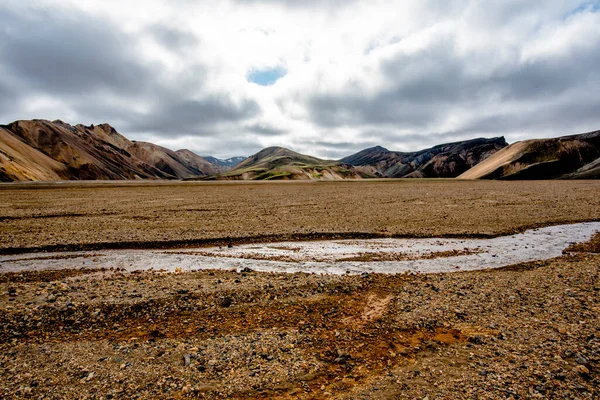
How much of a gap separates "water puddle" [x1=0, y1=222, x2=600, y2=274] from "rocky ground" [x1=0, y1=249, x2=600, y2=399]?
8.04 feet

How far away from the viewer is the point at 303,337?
8141mm

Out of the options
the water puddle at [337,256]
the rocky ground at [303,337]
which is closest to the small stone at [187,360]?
the rocky ground at [303,337]

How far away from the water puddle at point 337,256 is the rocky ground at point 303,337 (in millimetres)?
2451

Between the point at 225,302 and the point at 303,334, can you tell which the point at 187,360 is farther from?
the point at 225,302

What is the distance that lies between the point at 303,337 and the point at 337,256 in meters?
9.12

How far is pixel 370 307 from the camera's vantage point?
10016 millimetres

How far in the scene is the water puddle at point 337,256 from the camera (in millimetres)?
14977

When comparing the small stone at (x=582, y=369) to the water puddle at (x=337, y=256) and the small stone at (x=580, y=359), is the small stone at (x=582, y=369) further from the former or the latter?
the water puddle at (x=337, y=256)

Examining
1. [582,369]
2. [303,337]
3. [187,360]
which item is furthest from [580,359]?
[187,360]

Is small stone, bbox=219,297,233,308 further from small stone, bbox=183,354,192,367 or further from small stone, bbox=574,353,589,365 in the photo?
small stone, bbox=574,353,589,365

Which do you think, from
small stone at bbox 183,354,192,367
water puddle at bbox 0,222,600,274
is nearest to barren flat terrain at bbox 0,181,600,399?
small stone at bbox 183,354,192,367

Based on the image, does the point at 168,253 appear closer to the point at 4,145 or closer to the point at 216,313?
the point at 216,313

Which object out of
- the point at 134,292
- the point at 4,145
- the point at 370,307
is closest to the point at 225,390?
the point at 370,307

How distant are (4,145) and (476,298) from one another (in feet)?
827
